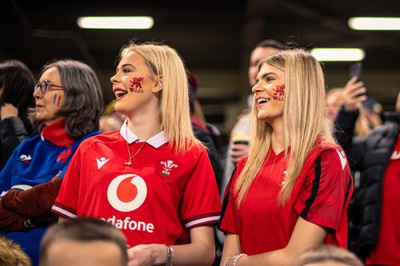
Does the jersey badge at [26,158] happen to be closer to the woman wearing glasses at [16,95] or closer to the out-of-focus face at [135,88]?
→ the woman wearing glasses at [16,95]

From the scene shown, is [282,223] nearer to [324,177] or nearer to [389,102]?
[324,177]

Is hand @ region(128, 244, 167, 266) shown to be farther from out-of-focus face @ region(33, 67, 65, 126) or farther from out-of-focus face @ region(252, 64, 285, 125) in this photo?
out-of-focus face @ region(33, 67, 65, 126)

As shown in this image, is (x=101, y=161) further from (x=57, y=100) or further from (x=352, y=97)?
(x=352, y=97)

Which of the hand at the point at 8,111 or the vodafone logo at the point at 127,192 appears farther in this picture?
the hand at the point at 8,111

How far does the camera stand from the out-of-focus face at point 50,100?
405cm

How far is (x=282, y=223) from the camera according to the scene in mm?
3182

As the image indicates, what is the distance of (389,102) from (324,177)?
1655 centimetres

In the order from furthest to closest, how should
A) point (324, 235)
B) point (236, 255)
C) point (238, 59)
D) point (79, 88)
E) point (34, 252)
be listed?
point (238, 59)
point (79, 88)
point (34, 252)
point (236, 255)
point (324, 235)

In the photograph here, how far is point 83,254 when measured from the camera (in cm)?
208

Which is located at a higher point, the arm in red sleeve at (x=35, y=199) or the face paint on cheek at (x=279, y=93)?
the face paint on cheek at (x=279, y=93)

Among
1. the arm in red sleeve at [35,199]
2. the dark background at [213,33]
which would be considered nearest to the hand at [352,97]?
the arm in red sleeve at [35,199]

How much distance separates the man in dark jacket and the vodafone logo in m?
1.59

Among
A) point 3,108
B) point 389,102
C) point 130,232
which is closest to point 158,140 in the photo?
point 130,232

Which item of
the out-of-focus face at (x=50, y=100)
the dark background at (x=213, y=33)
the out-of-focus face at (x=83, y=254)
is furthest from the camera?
the dark background at (x=213, y=33)
